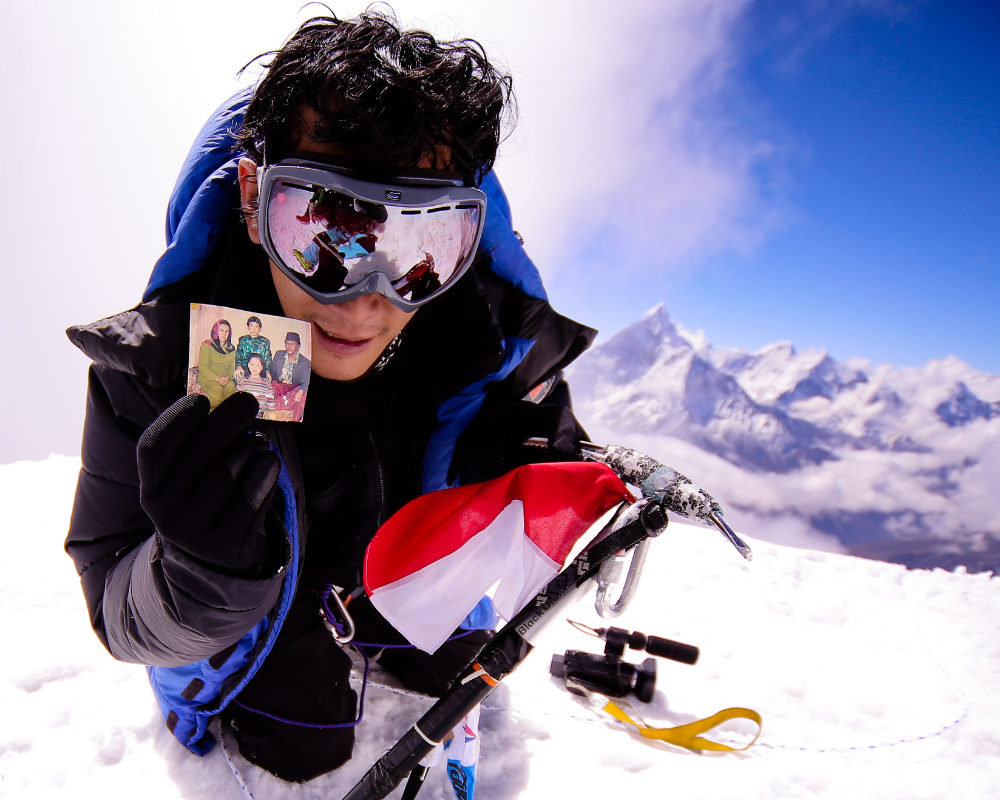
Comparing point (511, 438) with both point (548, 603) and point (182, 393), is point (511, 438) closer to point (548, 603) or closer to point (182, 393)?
point (548, 603)

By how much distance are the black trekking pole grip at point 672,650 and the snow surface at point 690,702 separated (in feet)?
0.67

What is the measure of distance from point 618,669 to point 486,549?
1.17 m

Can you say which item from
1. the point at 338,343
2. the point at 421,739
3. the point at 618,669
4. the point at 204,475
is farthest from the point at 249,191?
the point at 618,669

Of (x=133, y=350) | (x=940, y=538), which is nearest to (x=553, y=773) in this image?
(x=133, y=350)

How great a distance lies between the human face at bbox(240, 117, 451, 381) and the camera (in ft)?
4.19

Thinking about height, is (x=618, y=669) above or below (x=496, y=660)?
below

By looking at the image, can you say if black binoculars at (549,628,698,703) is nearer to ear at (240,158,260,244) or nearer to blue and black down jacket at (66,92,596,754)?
blue and black down jacket at (66,92,596,754)

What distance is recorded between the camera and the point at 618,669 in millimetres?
2141

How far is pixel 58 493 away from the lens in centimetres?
359

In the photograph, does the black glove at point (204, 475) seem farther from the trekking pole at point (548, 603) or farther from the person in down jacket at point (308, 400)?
the trekking pole at point (548, 603)

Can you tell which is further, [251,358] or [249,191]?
[249,191]

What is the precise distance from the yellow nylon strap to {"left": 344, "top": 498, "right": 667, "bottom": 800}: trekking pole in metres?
0.98

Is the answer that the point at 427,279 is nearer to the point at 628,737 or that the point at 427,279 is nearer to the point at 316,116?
the point at 316,116

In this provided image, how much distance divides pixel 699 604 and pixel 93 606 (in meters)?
2.72
